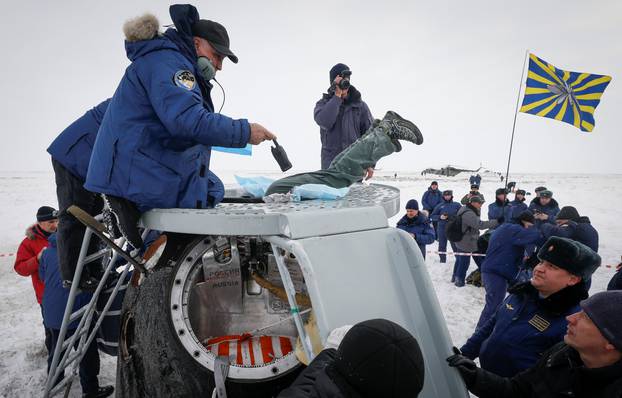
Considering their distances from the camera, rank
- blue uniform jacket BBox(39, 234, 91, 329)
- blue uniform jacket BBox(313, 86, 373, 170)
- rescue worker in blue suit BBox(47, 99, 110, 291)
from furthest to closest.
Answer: blue uniform jacket BBox(313, 86, 373, 170), blue uniform jacket BBox(39, 234, 91, 329), rescue worker in blue suit BBox(47, 99, 110, 291)

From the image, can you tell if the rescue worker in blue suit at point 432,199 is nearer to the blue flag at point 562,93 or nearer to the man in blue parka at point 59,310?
the blue flag at point 562,93

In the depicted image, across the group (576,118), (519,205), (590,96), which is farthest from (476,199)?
(590,96)

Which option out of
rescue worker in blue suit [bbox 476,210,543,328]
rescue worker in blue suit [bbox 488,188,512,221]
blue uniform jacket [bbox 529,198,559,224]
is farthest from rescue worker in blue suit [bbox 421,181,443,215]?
rescue worker in blue suit [bbox 476,210,543,328]

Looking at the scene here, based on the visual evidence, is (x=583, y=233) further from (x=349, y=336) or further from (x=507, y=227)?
(x=349, y=336)

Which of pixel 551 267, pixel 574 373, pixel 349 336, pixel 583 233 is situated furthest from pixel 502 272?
pixel 349 336

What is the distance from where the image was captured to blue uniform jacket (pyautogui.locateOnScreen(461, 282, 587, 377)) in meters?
2.07

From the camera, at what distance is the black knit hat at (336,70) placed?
12.6ft

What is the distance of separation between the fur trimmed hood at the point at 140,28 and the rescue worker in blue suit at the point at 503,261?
4898 millimetres

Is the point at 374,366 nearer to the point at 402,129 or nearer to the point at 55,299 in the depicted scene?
the point at 402,129

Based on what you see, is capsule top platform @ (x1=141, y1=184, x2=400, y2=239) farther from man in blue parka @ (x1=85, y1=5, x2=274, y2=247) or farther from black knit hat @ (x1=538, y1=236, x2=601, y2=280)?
black knit hat @ (x1=538, y1=236, x2=601, y2=280)

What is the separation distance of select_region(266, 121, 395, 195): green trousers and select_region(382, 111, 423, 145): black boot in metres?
0.04

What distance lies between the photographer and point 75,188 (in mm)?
2652

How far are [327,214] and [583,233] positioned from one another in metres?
5.94


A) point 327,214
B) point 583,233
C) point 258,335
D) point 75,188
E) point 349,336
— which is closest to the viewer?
point 349,336
